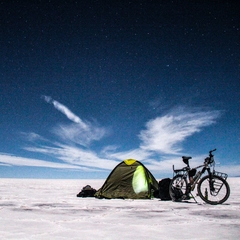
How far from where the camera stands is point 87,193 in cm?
1176

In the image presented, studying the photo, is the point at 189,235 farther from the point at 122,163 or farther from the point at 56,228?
the point at 122,163

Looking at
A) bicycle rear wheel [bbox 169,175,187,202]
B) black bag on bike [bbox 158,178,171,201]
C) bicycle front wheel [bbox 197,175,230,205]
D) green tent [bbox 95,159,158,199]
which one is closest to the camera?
bicycle front wheel [bbox 197,175,230,205]

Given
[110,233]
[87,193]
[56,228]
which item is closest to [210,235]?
[110,233]

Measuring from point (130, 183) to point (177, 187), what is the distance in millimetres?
2121

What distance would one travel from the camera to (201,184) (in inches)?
359

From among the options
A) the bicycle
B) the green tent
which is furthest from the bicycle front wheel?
the green tent

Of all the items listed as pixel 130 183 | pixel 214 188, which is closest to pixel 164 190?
pixel 130 183

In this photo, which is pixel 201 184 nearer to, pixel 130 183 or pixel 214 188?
pixel 214 188

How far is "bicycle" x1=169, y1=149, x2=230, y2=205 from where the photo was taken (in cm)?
884

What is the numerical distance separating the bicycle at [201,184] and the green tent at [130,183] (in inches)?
57.6

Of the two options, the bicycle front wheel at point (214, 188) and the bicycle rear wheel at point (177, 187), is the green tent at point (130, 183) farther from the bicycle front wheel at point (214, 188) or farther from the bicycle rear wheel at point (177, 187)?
the bicycle front wheel at point (214, 188)

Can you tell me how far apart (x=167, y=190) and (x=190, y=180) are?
3.94 feet

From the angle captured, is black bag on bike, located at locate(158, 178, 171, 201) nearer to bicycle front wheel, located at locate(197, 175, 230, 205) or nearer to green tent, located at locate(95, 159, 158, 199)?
green tent, located at locate(95, 159, 158, 199)

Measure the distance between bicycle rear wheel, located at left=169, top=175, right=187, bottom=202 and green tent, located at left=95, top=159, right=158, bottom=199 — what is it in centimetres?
131
